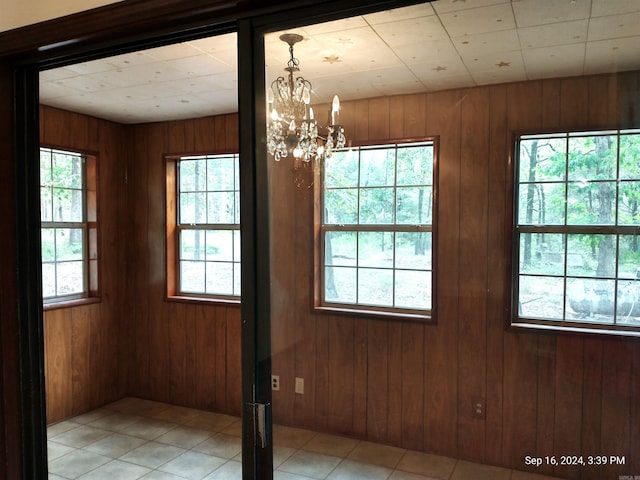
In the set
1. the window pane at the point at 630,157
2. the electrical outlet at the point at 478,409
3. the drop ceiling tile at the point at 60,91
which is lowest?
the electrical outlet at the point at 478,409

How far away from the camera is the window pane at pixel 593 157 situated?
1329 millimetres

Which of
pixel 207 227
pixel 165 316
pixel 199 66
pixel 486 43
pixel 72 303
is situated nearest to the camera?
pixel 486 43

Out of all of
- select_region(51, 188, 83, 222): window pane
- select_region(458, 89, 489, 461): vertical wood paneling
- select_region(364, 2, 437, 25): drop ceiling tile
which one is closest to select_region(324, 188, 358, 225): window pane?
select_region(458, 89, 489, 461): vertical wood paneling

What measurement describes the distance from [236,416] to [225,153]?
195 centimetres

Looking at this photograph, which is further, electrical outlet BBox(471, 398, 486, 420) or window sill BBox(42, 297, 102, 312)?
window sill BBox(42, 297, 102, 312)

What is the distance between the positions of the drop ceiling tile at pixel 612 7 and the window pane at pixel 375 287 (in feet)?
3.42

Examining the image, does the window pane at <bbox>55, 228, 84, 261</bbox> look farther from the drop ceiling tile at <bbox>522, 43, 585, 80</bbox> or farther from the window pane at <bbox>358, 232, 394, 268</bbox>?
the drop ceiling tile at <bbox>522, 43, 585, 80</bbox>

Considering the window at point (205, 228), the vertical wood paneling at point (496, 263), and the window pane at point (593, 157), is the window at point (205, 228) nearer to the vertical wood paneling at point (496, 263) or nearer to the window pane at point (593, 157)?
the vertical wood paneling at point (496, 263)

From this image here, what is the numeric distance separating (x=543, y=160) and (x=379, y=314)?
2.70 ft

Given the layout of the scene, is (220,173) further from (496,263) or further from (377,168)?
(496,263)

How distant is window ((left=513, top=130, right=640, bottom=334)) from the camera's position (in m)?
1.29

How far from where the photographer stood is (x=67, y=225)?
322 cm

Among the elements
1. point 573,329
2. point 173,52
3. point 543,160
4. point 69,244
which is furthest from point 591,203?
point 69,244

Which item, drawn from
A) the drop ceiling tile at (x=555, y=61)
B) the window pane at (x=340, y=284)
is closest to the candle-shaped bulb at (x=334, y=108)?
the window pane at (x=340, y=284)
